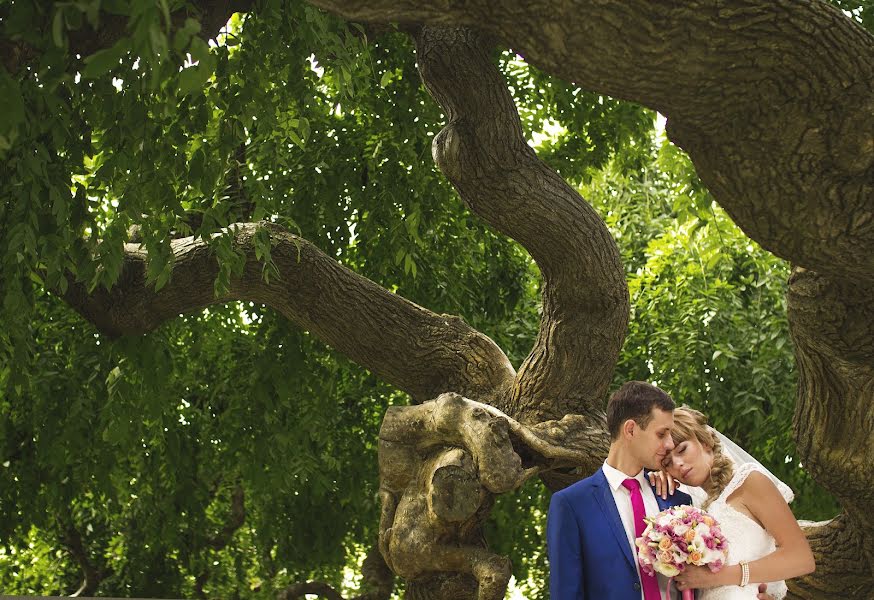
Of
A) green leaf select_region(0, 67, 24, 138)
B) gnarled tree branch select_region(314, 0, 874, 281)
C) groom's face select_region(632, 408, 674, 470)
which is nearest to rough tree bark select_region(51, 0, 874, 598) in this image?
gnarled tree branch select_region(314, 0, 874, 281)

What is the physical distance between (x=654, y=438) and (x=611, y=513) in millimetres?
289

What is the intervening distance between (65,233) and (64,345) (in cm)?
392

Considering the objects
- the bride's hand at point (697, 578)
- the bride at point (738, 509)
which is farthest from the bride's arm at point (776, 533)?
the bride's hand at point (697, 578)

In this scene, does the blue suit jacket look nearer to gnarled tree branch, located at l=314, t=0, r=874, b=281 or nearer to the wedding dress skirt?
the wedding dress skirt

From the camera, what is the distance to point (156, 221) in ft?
16.4

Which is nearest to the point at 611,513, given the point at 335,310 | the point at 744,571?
the point at 744,571

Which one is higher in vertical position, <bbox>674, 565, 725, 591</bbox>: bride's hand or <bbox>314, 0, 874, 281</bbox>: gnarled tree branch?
<bbox>314, 0, 874, 281</bbox>: gnarled tree branch

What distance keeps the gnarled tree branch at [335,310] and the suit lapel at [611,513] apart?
7.17 ft

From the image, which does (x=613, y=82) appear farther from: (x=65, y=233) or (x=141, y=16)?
(x=65, y=233)

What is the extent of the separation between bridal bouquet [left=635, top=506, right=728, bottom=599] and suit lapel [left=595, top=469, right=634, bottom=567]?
98 millimetres

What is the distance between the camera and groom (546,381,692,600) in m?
3.94

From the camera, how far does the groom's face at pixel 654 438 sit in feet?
13.2

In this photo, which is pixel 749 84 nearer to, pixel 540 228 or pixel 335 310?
pixel 540 228

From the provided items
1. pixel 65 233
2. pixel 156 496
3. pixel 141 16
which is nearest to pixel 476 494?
pixel 65 233
